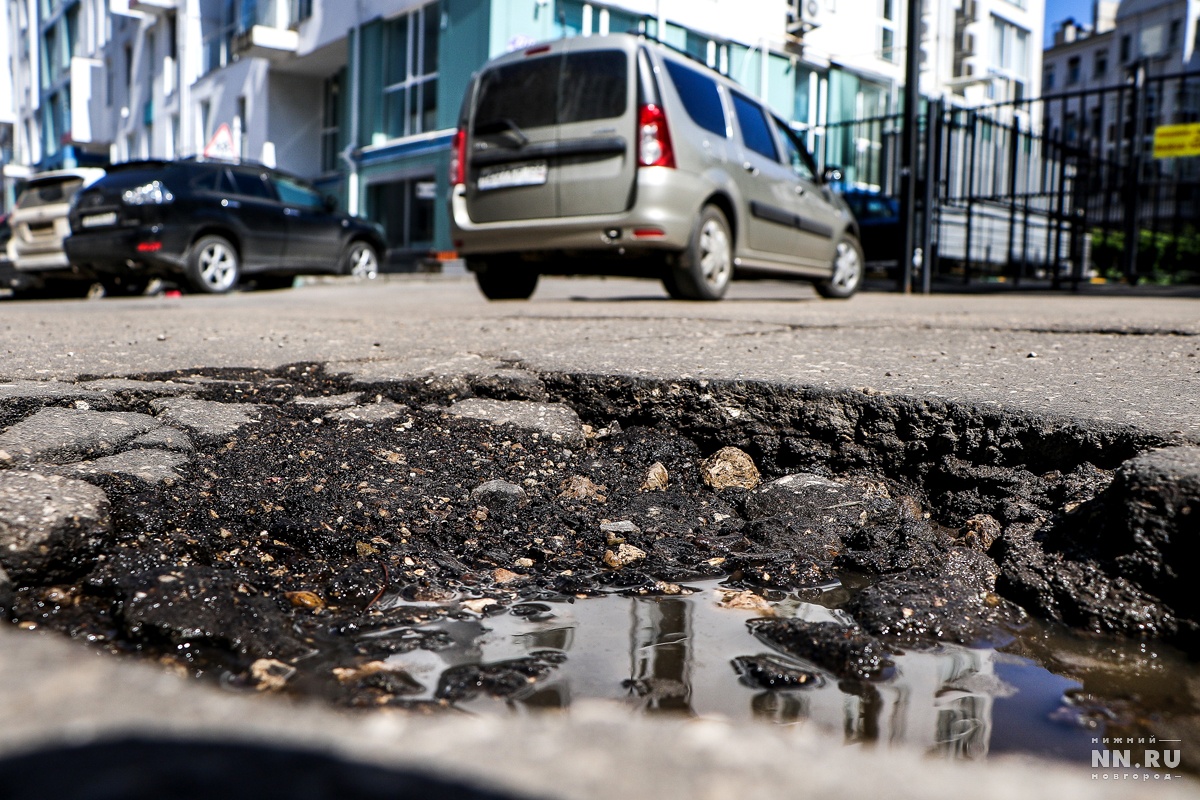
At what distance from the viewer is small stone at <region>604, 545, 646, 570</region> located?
2069mm

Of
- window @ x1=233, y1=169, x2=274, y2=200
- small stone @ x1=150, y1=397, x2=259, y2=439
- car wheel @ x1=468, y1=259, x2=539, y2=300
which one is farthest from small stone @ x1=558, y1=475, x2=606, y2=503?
window @ x1=233, y1=169, x2=274, y2=200

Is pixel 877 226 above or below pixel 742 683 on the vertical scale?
above

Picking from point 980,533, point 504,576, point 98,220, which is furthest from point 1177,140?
point 504,576

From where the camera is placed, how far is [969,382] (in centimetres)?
302

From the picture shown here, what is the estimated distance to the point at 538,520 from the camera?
225 cm

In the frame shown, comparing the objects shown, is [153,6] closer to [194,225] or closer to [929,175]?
[194,225]

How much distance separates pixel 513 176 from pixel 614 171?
83 cm

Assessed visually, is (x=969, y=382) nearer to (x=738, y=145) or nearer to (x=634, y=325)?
(x=634, y=325)

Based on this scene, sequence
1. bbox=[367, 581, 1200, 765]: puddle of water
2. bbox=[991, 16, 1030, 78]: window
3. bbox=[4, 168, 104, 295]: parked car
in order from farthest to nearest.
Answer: bbox=[991, 16, 1030, 78]: window → bbox=[4, 168, 104, 295]: parked car → bbox=[367, 581, 1200, 765]: puddle of water

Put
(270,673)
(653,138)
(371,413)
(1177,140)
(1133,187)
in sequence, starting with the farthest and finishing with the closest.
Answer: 1. (1133,187)
2. (1177,140)
3. (653,138)
4. (371,413)
5. (270,673)

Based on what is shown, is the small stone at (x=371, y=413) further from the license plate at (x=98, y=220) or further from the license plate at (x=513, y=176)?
the license plate at (x=98, y=220)

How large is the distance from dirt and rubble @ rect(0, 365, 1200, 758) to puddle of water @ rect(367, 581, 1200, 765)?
35 mm

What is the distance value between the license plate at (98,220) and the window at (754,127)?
652 cm

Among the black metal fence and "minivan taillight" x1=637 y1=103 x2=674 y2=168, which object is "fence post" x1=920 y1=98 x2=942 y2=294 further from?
"minivan taillight" x1=637 y1=103 x2=674 y2=168
